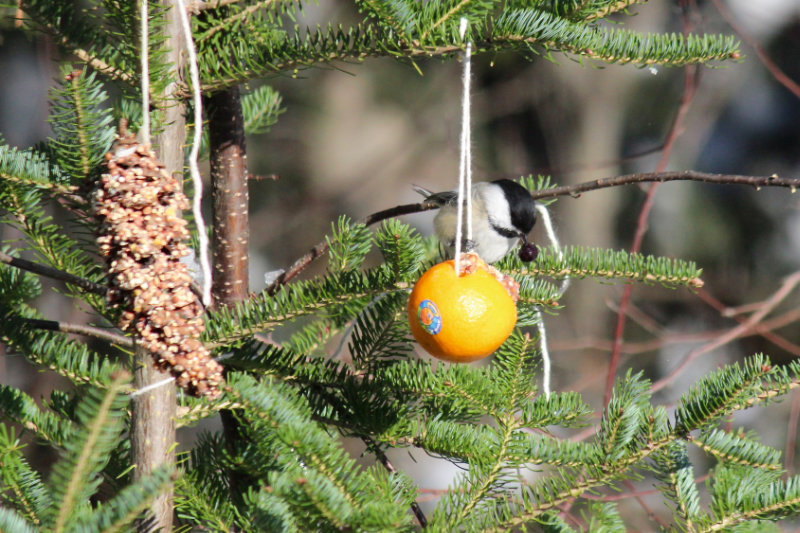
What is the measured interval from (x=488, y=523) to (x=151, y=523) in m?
0.32

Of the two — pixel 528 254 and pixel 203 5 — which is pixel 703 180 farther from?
pixel 203 5

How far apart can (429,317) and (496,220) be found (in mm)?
477

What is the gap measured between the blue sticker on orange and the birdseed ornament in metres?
0.22

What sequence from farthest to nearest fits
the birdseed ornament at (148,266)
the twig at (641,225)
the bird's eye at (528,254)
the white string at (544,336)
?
the twig at (641,225) → the bird's eye at (528,254) → the white string at (544,336) → the birdseed ornament at (148,266)

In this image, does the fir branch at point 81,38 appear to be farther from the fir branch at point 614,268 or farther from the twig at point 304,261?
the fir branch at point 614,268

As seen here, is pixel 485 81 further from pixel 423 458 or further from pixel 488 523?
pixel 488 523

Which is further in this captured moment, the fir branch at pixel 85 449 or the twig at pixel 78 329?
the twig at pixel 78 329

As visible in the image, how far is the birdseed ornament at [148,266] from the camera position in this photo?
64 cm

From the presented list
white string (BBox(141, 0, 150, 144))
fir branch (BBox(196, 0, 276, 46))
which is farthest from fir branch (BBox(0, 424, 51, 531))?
fir branch (BBox(196, 0, 276, 46))

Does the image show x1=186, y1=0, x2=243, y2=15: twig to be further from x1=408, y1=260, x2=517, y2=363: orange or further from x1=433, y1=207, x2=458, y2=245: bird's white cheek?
x1=433, y1=207, x2=458, y2=245: bird's white cheek

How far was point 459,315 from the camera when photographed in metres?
0.75

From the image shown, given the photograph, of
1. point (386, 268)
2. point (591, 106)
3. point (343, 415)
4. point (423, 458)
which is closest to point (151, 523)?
point (343, 415)

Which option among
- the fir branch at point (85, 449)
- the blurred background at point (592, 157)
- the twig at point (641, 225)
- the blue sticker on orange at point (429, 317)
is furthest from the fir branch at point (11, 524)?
the blurred background at point (592, 157)

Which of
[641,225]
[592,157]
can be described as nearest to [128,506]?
[641,225]
